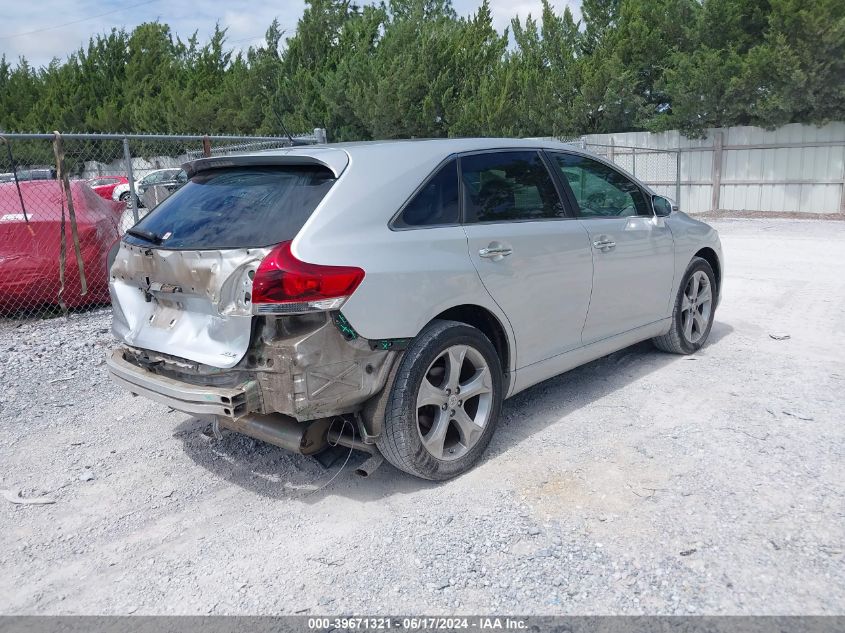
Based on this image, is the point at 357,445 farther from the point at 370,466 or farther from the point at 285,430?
the point at 285,430

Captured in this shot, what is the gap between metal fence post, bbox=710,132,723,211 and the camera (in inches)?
739

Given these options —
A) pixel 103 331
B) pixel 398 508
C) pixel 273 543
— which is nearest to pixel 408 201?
pixel 398 508

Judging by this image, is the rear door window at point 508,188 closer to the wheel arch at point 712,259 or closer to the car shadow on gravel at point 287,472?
the car shadow on gravel at point 287,472

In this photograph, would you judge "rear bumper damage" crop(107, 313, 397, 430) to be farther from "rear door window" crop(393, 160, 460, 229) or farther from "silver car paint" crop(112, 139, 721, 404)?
"rear door window" crop(393, 160, 460, 229)

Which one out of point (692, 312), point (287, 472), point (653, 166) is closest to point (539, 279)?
point (287, 472)

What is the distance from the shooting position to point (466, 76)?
23766mm

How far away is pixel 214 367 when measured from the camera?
10.7 feet

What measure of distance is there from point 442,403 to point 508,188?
1367 millimetres

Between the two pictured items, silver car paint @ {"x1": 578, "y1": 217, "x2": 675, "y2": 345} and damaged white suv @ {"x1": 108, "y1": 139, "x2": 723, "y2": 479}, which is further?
silver car paint @ {"x1": 578, "y1": 217, "x2": 675, "y2": 345}

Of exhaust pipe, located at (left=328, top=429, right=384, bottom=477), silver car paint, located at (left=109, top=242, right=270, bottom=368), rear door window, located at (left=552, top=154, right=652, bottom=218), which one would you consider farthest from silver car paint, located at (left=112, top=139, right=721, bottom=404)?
A: exhaust pipe, located at (left=328, top=429, right=384, bottom=477)

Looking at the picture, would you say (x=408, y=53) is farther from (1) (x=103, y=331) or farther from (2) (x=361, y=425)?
(2) (x=361, y=425)

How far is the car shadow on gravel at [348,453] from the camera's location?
371cm

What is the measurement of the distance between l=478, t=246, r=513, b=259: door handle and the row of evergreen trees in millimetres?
15212

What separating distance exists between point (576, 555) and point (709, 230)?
3.76 m
